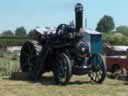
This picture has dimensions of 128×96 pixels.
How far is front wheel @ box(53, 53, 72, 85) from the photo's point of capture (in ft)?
47.5

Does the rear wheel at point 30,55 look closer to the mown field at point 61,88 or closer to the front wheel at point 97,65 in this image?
the mown field at point 61,88

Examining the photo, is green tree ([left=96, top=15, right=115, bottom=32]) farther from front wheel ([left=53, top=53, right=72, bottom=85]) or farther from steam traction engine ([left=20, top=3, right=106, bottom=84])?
front wheel ([left=53, top=53, right=72, bottom=85])

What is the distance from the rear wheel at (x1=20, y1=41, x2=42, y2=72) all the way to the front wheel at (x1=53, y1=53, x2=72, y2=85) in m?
1.38

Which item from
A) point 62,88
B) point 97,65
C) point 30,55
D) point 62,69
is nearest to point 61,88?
point 62,88

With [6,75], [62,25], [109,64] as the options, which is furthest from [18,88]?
[109,64]

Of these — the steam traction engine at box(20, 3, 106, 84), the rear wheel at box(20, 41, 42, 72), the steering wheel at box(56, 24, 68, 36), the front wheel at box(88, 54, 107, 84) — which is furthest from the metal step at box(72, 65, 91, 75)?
the rear wheel at box(20, 41, 42, 72)

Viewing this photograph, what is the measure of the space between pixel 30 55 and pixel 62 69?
2466mm

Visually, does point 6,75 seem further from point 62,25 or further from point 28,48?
point 62,25

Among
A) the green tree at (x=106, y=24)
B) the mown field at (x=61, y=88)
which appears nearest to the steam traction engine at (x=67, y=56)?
the mown field at (x=61, y=88)

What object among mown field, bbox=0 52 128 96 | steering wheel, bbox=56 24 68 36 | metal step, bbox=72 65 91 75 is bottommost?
mown field, bbox=0 52 128 96

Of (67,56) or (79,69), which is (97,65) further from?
(67,56)

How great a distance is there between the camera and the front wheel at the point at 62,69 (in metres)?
14.5

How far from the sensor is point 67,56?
15.1 metres

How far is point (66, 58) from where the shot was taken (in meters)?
14.7
